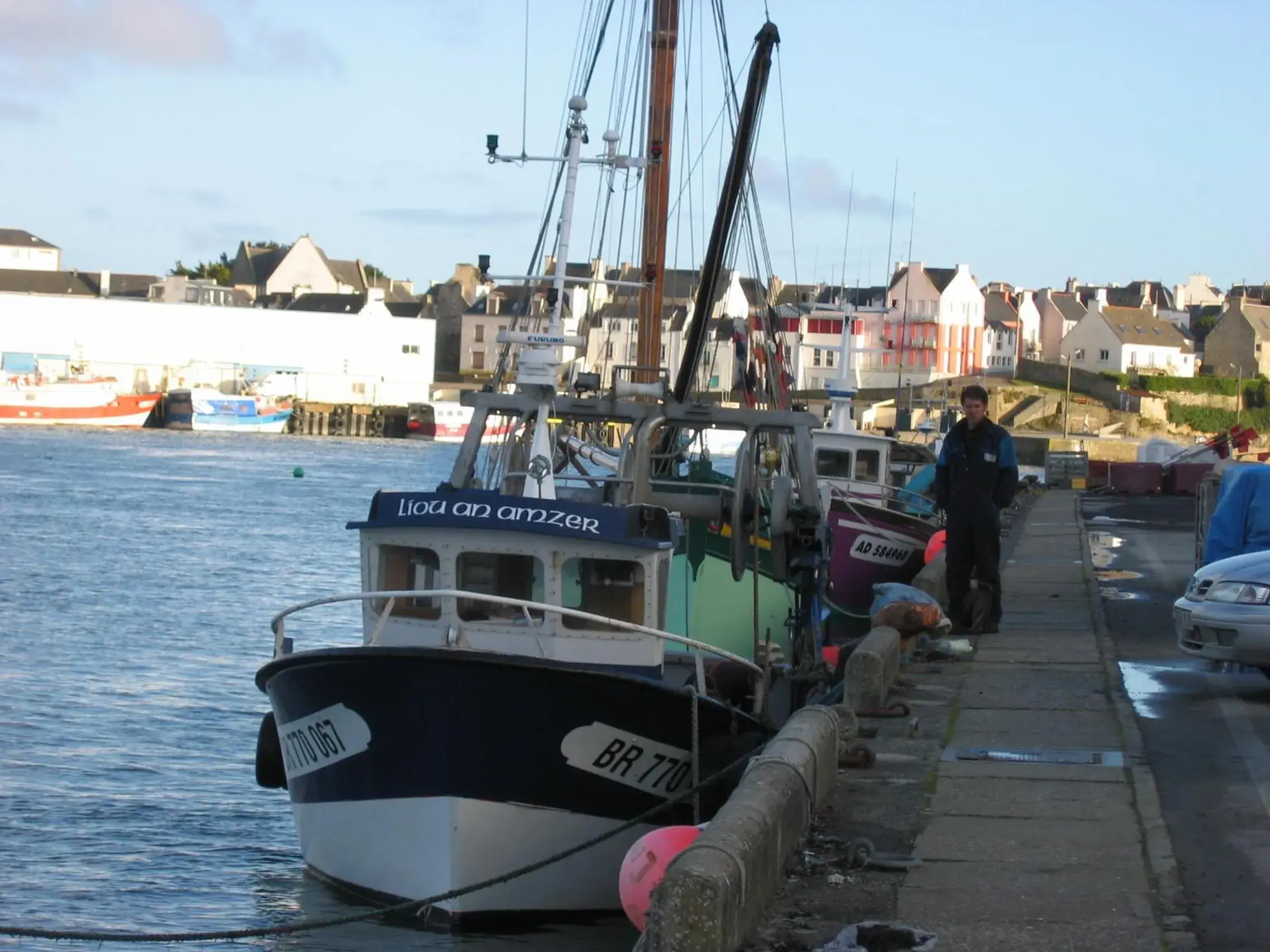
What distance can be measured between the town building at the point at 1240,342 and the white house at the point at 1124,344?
2547 mm

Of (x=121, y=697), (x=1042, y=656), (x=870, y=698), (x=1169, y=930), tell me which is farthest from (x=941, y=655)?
(x=121, y=697)

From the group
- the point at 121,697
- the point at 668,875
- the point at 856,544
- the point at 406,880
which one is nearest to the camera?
the point at 668,875

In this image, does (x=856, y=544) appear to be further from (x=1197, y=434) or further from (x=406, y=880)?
(x=1197, y=434)

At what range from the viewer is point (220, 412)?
398 feet

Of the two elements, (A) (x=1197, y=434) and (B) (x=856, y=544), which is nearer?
(B) (x=856, y=544)

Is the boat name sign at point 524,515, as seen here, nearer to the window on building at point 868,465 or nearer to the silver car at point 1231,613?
the silver car at point 1231,613

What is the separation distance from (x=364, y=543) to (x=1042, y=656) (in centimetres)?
574

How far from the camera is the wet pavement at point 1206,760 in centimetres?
746

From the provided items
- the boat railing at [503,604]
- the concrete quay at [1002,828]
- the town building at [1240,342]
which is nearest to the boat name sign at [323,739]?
the boat railing at [503,604]

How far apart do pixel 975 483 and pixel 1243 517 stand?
223 cm

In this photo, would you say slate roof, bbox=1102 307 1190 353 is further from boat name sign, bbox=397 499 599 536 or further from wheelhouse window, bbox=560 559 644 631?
boat name sign, bbox=397 499 599 536

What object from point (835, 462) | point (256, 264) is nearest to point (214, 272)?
point (256, 264)

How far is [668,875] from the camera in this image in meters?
6.43

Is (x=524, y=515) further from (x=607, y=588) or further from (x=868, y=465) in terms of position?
(x=868, y=465)
